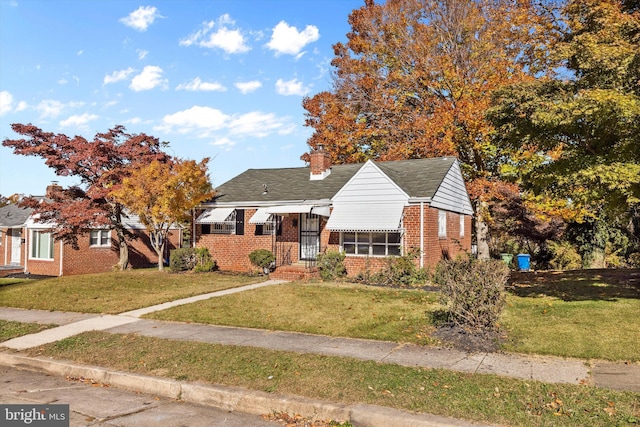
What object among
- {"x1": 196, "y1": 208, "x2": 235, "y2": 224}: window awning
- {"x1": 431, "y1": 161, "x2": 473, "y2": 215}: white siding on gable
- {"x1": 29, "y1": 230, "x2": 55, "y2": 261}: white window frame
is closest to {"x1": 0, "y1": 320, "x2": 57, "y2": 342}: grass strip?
{"x1": 196, "y1": 208, "x2": 235, "y2": 224}: window awning

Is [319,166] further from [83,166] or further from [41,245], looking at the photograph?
[41,245]

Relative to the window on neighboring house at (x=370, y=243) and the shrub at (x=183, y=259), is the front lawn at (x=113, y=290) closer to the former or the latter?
the shrub at (x=183, y=259)

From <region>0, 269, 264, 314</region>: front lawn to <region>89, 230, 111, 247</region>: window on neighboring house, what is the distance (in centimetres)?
853

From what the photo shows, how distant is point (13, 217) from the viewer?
98.4ft

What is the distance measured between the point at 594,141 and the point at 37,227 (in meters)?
27.4

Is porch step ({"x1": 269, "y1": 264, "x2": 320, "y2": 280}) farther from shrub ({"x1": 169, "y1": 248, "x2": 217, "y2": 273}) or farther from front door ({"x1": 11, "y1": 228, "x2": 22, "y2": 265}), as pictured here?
front door ({"x1": 11, "y1": 228, "x2": 22, "y2": 265})

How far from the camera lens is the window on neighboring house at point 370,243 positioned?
18109 millimetres

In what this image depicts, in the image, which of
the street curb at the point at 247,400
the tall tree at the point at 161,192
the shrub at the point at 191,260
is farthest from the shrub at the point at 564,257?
the street curb at the point at 247,400

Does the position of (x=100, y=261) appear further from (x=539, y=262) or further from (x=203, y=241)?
(x=539, y=262)

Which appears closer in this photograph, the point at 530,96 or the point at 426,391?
the point at 426,391

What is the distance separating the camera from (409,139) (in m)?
27.4

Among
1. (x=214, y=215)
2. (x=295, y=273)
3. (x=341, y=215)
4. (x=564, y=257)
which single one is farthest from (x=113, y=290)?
(x=564, y=257)

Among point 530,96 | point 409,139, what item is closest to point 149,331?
point 530,96

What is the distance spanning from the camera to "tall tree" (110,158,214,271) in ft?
64.4
